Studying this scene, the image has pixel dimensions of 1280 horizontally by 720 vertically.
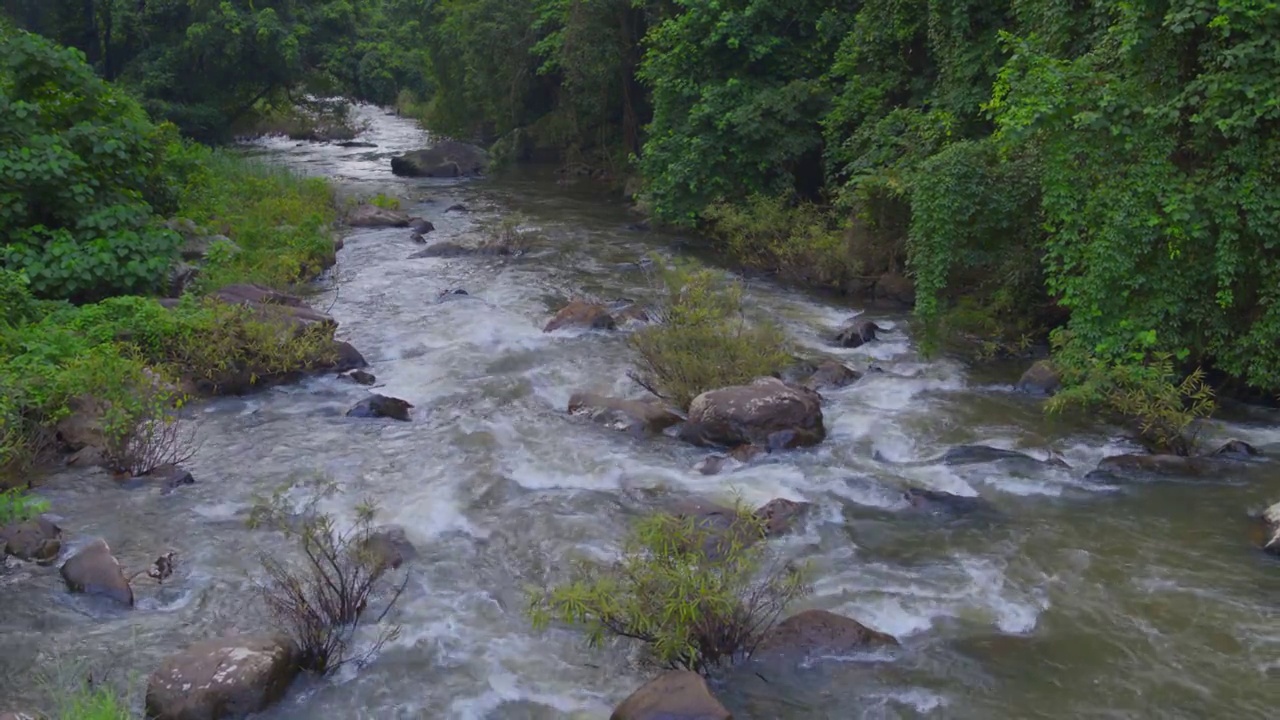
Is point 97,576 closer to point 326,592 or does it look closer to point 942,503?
point 326,592

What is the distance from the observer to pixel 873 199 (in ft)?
48.1

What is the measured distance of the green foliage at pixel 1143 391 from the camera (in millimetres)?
9258

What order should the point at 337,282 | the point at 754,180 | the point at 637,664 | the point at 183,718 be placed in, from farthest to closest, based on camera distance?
→ the point at 754,180
the point at 337,282
the point at 637,664
the point at 183,718

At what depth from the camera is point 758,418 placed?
976 centimetres

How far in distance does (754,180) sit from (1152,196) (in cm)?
870

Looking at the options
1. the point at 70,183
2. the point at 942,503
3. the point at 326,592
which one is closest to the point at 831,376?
the point at 942,503

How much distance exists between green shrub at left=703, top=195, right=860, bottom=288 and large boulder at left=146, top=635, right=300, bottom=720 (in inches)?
450

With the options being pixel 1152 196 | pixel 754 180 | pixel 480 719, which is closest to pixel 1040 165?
pixel 1152 196

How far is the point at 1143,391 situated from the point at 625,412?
15.6ft

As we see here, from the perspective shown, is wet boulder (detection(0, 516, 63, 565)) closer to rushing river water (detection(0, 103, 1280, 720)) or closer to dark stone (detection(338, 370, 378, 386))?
rushing river water (detection(0, 103, 1280, 720))

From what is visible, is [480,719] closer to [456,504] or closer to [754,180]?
[456,504]

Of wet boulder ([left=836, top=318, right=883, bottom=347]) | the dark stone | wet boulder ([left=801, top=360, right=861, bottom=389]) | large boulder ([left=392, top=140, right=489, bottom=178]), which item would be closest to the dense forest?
wet boulder ([left=836, top=318, right=883, bottom=347])

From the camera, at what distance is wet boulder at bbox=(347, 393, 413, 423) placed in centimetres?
1052

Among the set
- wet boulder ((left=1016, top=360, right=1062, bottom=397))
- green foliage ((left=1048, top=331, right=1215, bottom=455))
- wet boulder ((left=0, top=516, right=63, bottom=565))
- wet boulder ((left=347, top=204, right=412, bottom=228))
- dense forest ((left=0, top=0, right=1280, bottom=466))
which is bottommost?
wet boulder ((left=347, top=204, right=412, bottom=228))
